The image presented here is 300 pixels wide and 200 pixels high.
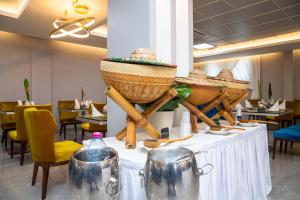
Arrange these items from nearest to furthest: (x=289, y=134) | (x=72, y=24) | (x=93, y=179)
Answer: (x=93, y=179) < (x=289, y=134) < (x=72, y=24)

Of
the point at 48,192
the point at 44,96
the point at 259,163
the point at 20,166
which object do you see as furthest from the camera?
the point at 44,96

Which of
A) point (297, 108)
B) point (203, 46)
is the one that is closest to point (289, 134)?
point (297, 108)

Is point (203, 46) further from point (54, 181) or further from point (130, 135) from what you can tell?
point (130, 135)

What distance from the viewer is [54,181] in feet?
7.80

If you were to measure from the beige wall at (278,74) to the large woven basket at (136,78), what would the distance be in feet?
22.7

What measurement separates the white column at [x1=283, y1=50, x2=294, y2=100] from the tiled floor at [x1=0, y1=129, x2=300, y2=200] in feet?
12.7

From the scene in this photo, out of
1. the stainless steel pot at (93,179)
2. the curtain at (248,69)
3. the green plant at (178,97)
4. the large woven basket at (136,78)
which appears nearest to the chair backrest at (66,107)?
the green plant at (178,97)

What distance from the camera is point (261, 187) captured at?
1.54 meters

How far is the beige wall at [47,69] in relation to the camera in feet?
17.6

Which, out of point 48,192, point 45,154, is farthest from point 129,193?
point 48,192

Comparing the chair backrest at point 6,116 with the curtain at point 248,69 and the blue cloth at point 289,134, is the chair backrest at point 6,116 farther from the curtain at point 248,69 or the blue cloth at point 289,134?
the curtain at point 248,69

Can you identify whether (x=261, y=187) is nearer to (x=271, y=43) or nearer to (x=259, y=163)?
(x=259, y=163)

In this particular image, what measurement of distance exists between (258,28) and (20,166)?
552 cm

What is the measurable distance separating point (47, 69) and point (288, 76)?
7.12 meters
